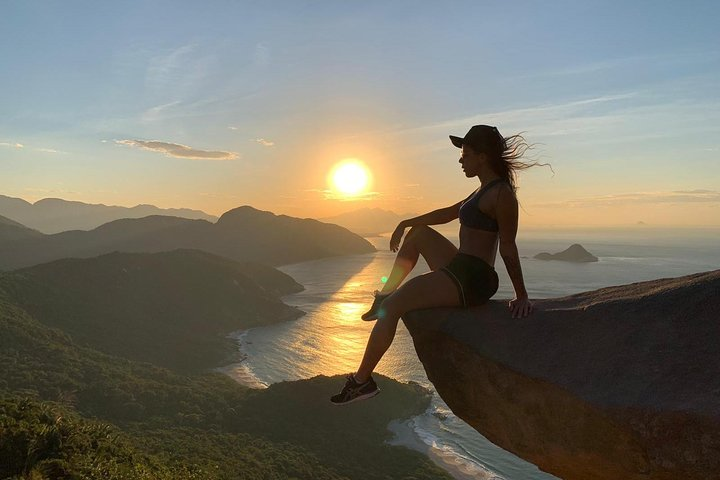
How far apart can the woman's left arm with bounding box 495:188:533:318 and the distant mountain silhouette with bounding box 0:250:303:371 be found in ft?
244

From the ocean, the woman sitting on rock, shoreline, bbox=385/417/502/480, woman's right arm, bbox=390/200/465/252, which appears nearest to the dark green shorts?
the woman sitting on rock

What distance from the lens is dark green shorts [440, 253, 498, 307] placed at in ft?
18.0

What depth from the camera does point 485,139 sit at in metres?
5.70

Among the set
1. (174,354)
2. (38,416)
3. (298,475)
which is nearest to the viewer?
(38,416)

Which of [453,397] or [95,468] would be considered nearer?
[453,397]

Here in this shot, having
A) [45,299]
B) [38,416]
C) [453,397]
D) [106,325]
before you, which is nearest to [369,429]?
[38,416]

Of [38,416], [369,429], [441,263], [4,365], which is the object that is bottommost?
[369,429]

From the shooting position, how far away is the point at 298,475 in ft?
120

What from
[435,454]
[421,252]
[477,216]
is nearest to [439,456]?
[435,454]

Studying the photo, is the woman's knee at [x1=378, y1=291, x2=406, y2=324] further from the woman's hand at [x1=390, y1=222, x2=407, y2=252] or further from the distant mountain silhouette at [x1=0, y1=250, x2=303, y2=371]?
the distant mountain silhouette at [x1=0, y1=250, x2=303, y2=371]

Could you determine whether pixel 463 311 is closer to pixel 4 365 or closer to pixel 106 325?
pixel 4 365

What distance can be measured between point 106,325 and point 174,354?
14.6 metres

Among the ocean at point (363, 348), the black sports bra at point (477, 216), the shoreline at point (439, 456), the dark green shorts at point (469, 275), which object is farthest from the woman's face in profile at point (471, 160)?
the ocean at point (363, 348)

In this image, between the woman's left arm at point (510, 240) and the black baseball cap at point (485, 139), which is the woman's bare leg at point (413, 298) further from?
the black baseball cap at point (485, 139)
